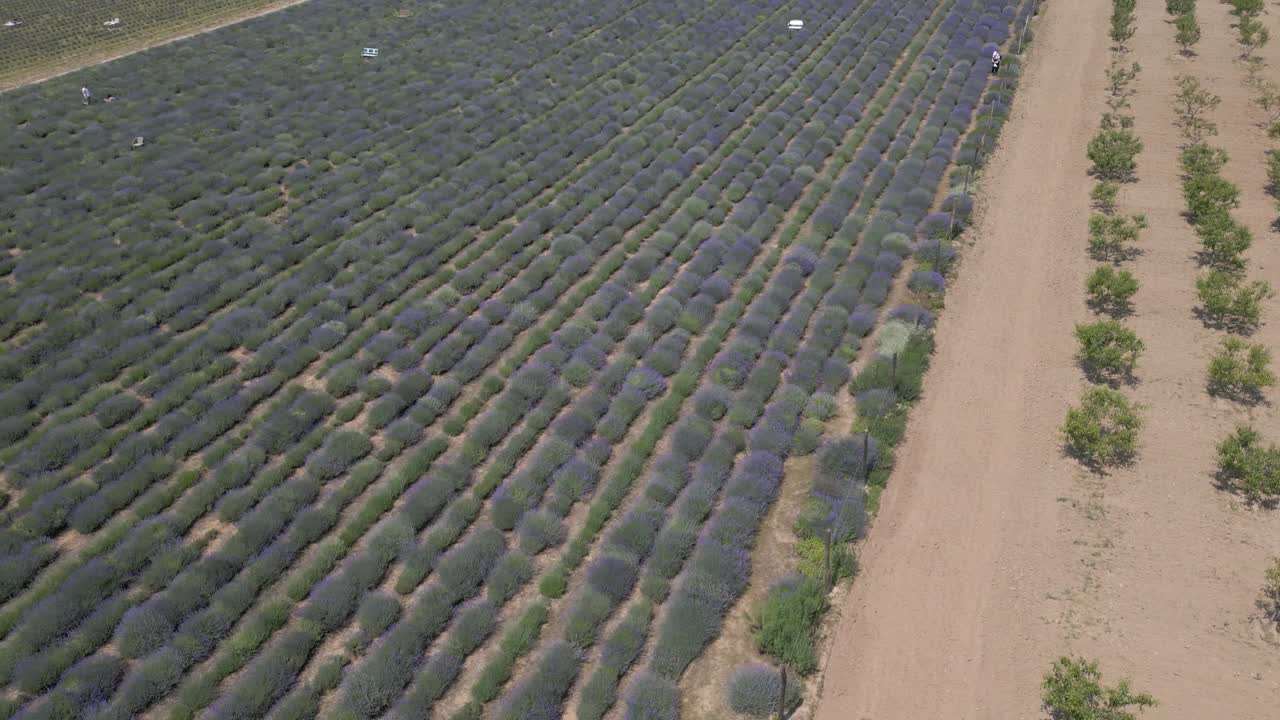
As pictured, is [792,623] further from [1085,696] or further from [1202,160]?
[1202,160]

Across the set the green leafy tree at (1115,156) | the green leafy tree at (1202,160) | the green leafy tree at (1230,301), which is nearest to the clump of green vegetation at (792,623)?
the green leafy tree at (1230,301)

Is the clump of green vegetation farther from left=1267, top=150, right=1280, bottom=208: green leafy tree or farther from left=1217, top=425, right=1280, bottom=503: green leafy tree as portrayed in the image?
left=1267, top=150, right=1280, bottom=208: green leafy tree

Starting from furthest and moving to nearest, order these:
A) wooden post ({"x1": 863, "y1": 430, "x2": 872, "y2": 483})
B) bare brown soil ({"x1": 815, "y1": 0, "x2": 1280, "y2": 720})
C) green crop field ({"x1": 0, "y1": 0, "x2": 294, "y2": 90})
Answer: green crop field ({"x1": 0, "y1": 0, "x2": 294, "y2": 90}) → wooden post ({"x1": 863, "y1": 430, "x2": 872, "y2": 483}) → bare brown soil ({"x1": 815, "y1": 0, "x2": 1280, "y2": 720})

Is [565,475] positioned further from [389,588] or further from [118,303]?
[118,303]

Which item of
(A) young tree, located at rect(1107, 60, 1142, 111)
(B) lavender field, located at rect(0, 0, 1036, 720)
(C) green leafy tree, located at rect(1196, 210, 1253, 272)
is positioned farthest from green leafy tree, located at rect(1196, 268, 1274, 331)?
(A) young tree, located at rect(1107, 60, 1142, 111)

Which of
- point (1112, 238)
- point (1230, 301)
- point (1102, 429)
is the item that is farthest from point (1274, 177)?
point (1102, 429)

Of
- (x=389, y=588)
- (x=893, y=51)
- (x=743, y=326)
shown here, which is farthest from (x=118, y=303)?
(x=893, y=51)

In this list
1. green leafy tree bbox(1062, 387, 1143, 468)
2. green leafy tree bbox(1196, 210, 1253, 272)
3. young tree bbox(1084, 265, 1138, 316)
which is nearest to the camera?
green leafy tree bbox(1062, 387, 1143, 468)

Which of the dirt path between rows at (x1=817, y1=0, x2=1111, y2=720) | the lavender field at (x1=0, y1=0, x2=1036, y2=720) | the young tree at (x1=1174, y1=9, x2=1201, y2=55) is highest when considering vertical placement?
the young tree at (x1=1174, y1=9, x2=1201, y2=55)
